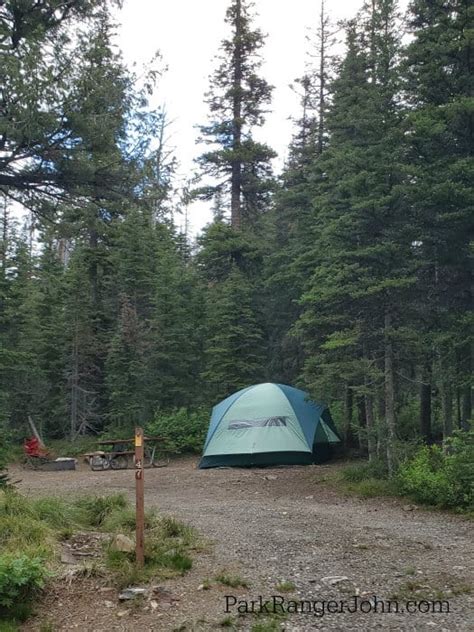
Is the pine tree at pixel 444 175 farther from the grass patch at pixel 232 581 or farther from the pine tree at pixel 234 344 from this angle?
the pine tree at pixel 234 344

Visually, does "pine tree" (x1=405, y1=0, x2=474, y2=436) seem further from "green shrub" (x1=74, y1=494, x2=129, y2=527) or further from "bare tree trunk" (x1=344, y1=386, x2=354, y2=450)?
"green shrub" (x1=74, y1=494, x2=129, y2=527)

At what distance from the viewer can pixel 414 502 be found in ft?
30.7

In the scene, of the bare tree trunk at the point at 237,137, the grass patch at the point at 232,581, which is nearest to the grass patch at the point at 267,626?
the grass patch at the point at 232,581

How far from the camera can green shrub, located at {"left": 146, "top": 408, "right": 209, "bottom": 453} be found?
17.8 metres

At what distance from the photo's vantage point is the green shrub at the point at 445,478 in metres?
8.69

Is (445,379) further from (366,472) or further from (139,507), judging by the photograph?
(139,507)

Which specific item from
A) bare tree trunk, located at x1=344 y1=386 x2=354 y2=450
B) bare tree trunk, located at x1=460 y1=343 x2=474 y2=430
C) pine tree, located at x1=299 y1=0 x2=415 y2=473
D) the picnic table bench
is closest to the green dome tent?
bare tree trunk, located at x1=344 y1=386 x2=354 y2=450

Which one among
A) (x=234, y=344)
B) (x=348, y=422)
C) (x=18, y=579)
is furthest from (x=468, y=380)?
(x=234, y=344)

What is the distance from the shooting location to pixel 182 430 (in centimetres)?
1809

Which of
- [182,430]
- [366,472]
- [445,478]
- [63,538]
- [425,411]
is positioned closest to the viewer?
[63,538]

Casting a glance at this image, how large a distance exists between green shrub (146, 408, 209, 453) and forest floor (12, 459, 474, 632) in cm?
759

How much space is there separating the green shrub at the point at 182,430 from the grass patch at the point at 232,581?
40.9 ft

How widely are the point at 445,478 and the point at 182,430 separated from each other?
10.4 m

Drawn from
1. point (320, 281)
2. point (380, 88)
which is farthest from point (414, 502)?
point (380, 88)
